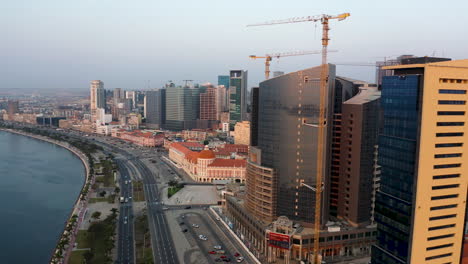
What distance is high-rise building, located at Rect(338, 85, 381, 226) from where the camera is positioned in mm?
47938

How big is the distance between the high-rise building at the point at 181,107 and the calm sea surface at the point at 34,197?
4037cm

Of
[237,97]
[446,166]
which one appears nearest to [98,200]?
[446,166]

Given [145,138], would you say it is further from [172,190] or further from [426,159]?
[426,159]

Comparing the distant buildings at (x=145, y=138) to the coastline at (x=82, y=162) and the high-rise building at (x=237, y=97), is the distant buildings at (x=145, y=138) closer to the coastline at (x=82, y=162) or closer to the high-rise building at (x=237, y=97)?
the coastline at (x=82, y=162)

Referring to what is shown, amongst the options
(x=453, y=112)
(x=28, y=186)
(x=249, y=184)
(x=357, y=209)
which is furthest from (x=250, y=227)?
(x=28, y=186)

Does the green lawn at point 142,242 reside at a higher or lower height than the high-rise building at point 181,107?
lower

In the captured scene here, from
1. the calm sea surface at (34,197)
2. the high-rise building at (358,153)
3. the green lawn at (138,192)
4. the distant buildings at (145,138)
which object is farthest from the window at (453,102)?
the distant buildings at (145,138)

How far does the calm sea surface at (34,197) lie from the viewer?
55.2 metres

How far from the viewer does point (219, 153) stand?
99.6 m

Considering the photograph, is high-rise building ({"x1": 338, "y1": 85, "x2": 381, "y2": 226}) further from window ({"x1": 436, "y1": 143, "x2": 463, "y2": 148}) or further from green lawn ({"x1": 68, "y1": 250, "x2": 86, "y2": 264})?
green lawn ({"x1": 68, "y1": 250, "x2": 86, "y2": 264})

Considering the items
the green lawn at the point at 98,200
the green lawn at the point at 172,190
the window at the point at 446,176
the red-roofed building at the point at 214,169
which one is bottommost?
the green lawn at the point at 98,200

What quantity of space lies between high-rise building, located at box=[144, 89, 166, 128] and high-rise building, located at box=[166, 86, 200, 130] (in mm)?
7809

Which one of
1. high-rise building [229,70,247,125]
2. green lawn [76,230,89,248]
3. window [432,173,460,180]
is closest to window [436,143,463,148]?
window [432,173,460,180]

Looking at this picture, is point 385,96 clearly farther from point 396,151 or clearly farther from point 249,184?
point 249,184
